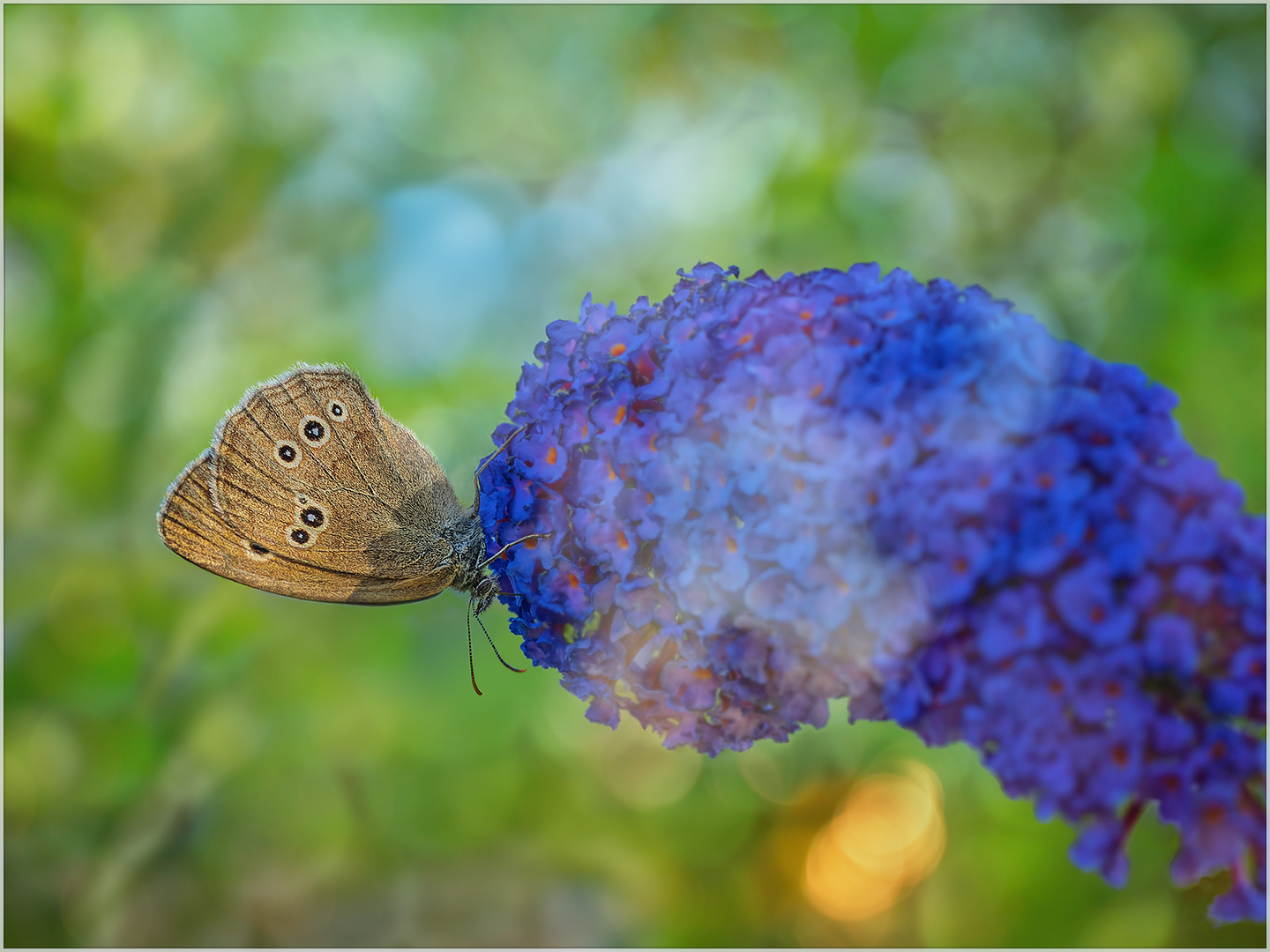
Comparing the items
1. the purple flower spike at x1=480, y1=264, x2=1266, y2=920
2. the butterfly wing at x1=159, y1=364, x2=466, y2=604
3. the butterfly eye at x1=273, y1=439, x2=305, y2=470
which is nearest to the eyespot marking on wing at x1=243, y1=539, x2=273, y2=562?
the butterfly wing at x1=159, y1=364, x2=466, y2=604

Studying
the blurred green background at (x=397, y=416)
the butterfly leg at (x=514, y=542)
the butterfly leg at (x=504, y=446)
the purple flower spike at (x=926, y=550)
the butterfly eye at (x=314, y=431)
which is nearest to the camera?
the purple flower spike at (x=926, y=550)

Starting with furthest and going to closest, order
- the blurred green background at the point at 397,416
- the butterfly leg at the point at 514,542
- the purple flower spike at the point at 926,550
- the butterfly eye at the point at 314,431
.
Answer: the blurred green background at the point at 397,416 → the butterfly eye at the point at 314,431 → the butterfly leg at the point at 514,542 → the purple flower spike at the point at 926,550

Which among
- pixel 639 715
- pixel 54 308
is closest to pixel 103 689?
pixel 54 308

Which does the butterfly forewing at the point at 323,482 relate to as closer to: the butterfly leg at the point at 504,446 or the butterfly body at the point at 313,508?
the butterfly body at the point at 313,508

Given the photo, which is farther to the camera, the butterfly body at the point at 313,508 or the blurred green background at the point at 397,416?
the blurred green background at the point at 397,416

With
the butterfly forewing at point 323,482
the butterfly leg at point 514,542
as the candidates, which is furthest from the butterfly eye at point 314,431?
the butterfly leg at point 514,542

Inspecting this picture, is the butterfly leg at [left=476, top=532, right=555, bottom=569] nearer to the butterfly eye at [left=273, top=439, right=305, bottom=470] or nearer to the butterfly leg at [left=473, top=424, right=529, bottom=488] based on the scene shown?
the butterfly leg at [left=473, top=424, right=529, bottom=488]

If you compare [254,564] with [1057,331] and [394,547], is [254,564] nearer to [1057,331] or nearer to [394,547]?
[394,547]

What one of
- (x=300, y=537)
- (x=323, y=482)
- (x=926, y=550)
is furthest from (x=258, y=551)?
(x=926, y=550)
